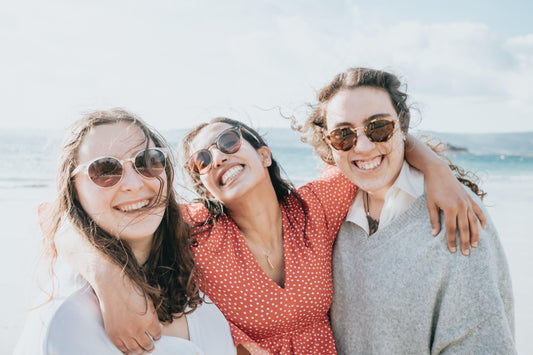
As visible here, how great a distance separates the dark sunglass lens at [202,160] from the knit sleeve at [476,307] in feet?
5.66

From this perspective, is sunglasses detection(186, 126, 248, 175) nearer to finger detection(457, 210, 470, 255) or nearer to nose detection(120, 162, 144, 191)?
nose detection(120, 162, 144, 191)

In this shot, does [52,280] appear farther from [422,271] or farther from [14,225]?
[14,225]

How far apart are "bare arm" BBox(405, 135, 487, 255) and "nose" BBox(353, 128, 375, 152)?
457 mm

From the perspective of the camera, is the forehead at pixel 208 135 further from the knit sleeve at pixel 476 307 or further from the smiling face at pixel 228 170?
the knit sleeve at pixel 476 307

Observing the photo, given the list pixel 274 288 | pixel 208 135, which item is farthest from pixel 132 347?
pixel 208 135

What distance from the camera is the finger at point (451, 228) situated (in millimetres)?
2508

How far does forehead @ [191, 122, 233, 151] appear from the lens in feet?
10.2

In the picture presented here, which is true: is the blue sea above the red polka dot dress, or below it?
below

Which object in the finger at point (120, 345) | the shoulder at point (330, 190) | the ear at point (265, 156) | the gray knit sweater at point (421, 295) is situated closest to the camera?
the finger at point (120, 345)

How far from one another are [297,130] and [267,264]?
1.38 meters

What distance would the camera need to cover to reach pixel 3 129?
29203 millimetres

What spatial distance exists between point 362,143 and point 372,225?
63cm

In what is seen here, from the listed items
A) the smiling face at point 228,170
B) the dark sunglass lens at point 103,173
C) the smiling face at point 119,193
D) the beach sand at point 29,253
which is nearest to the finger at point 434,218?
the smiling face at point 228,170

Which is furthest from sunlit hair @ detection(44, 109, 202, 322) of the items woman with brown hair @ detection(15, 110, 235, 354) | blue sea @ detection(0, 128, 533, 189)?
blue sea @ detection(0, 128, 533, 189)
